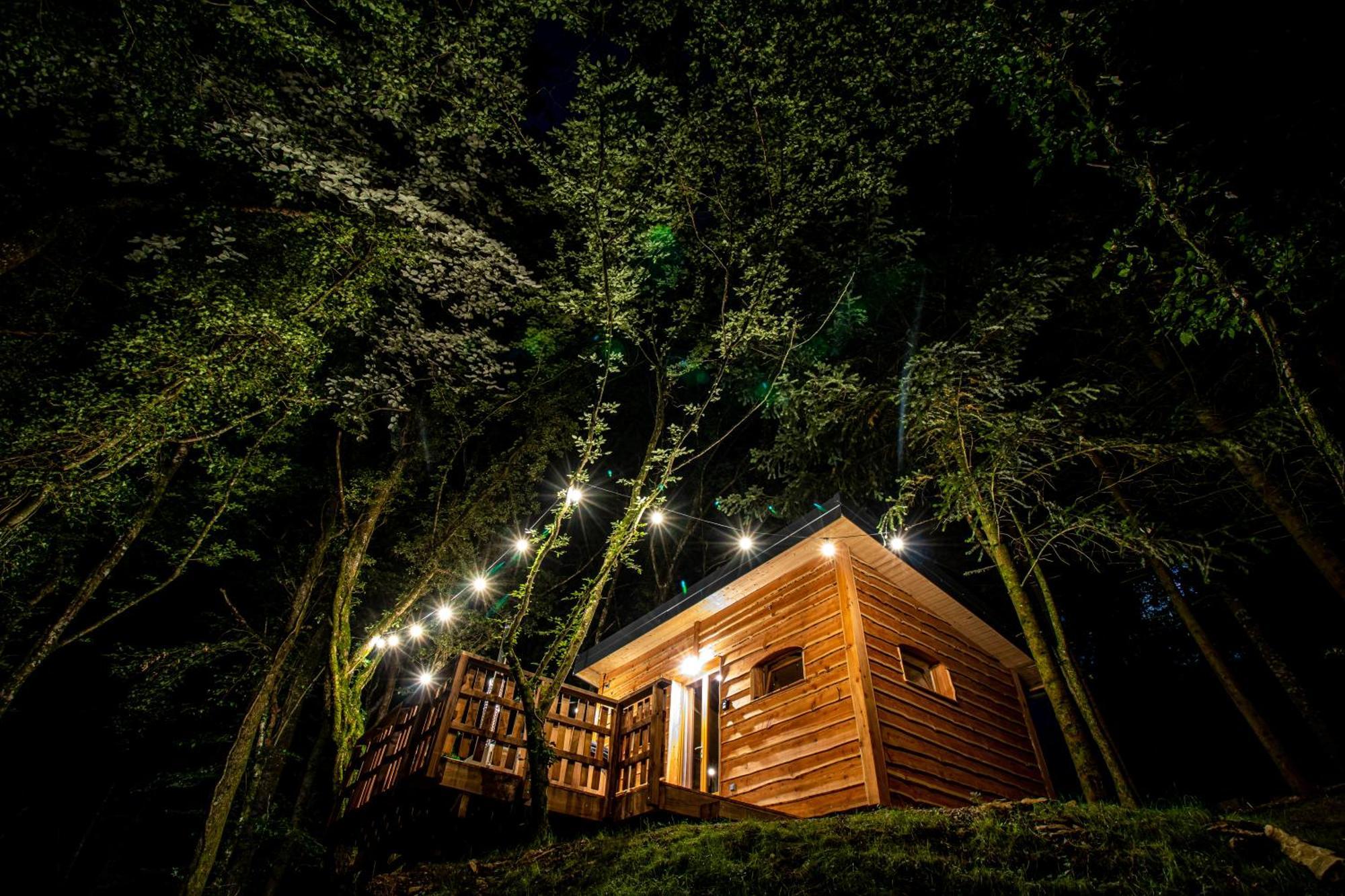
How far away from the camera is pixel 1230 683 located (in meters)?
7.91

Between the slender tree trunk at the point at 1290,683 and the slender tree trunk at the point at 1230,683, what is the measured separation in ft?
1.91

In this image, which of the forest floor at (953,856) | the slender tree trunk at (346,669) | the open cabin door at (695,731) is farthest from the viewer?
the open cabin door at (695,731)

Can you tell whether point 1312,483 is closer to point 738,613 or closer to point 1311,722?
point 1311,722

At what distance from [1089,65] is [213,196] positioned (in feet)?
39.0

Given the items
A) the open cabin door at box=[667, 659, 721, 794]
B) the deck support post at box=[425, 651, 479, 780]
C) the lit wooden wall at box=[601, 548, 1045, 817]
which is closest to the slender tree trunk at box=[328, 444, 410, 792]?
the deck support post at box=[425, 651, 479, 780]

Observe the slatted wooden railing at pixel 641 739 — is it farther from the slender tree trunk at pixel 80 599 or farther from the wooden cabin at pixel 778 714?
the slender tree trunk at pixel 80 599

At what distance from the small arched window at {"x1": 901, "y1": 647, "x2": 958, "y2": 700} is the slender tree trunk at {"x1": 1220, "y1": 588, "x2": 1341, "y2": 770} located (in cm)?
484

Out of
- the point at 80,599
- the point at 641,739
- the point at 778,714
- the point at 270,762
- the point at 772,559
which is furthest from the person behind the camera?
the point at 270,762

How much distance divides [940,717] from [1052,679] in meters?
3.11

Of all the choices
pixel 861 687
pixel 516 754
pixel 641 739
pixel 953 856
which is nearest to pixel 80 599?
pixel 516 754

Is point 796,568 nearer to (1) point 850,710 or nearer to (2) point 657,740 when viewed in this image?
(1) point 850,710

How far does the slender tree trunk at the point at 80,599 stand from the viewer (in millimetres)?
7652

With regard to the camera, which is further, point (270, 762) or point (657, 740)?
point (270, 762)

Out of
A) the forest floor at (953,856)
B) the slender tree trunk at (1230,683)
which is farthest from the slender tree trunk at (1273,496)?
the forest floor at (953,856)
